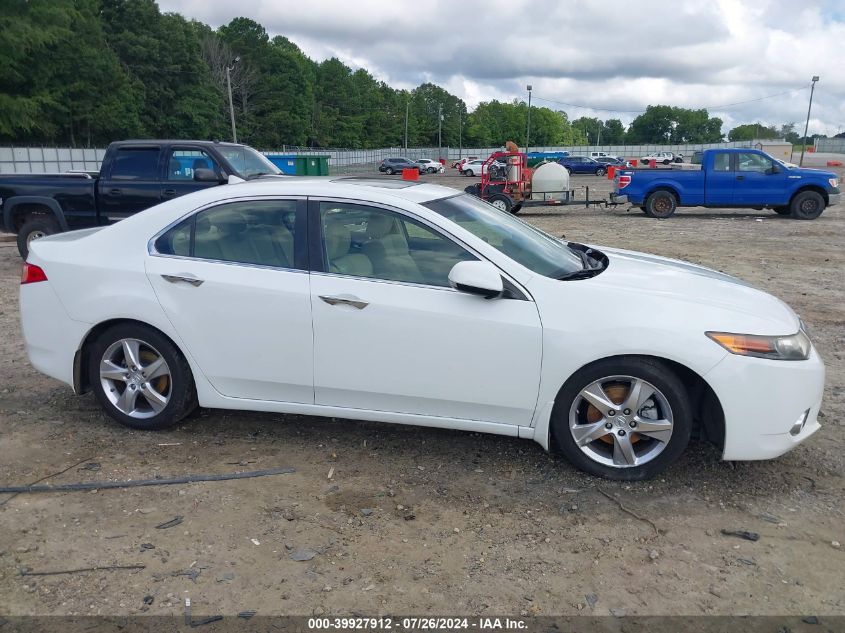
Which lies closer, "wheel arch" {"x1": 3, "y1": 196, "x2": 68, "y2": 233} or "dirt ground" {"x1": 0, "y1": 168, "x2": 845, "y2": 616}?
"dirt ground" {"x1": 0, "y1": 168, "x2": 845, "y2": 616}

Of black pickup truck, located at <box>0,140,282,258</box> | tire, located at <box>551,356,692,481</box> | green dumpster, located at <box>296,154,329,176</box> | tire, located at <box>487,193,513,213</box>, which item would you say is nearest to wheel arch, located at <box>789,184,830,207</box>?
tire, located at <box>487,193,513,213</box>

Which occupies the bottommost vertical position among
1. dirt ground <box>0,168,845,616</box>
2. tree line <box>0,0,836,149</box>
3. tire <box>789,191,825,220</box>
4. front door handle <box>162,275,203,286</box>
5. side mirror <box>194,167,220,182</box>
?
dirt ground <box>0,168,845,616</box>

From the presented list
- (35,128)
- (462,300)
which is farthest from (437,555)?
(35,128)

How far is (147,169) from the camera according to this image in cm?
1000

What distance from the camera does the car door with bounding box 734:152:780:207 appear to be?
710 inches

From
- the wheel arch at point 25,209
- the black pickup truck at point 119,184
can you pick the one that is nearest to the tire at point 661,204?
the black pickup truck at point 119,184

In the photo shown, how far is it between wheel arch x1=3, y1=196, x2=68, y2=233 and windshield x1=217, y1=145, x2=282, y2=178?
2.53 meters

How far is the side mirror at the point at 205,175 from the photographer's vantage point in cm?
988

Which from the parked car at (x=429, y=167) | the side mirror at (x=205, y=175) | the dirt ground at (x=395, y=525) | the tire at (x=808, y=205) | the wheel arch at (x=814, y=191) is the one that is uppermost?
the side mirror at (x=205, y=175)

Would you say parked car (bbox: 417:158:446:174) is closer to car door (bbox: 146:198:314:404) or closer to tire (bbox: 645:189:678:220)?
tire (bbox: 645:189:678:220)

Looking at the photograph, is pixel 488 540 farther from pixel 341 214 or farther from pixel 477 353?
pixel 341 214

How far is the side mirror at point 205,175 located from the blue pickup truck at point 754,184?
12.9 meters

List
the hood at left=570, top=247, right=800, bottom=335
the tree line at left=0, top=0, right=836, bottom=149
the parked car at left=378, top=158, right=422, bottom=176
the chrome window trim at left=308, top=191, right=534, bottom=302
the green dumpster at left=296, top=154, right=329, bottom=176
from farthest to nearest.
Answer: the parked car at left=378, top=158, right=422, bottom=176, the tree line at left=0, top=0, right=836, bottom=149, the green dumpster at left=296, top=154, right=329, bottom=176, the chrome window trim at left=308, top=191, right=534, bottom=302, the hood at left=570, top=247, right=800, bottom=335

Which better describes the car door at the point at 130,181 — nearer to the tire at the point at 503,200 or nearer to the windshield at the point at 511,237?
the windshield at the point at 511,237
